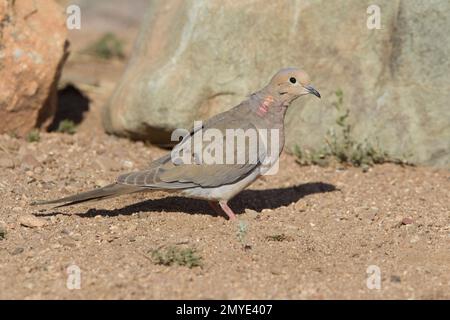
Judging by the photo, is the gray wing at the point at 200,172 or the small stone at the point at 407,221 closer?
the gray wing at the point at 200,172

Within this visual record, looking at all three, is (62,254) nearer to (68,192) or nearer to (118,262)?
(118,262)

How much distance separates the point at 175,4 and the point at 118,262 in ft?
12.6

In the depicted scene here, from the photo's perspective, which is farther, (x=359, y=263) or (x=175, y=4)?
(x=175, y=4)

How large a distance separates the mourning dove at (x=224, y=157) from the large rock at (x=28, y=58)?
6.34 feet

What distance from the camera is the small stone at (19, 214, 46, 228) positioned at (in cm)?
569

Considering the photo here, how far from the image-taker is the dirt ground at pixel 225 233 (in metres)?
4.68

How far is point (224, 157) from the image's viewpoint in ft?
19.8

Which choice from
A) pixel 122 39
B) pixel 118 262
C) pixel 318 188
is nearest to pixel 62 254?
pixel 118 262

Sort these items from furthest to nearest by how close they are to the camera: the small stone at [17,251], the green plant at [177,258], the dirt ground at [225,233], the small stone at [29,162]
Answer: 1. the small stone at [29,162]
2. the small stone at [17,251]
3. the green plant at [177,258]
4. the dirt ground at [225,233]

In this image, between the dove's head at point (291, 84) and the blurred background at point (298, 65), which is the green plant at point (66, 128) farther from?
the dove's head at point (291, 84)

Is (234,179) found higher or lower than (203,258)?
higher

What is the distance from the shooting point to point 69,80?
31.6ft

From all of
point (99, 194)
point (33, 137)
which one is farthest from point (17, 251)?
point (33, 137)

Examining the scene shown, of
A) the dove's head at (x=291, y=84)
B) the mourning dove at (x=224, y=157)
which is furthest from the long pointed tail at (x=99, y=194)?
the dove's head at (x=291, y=84)
